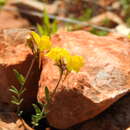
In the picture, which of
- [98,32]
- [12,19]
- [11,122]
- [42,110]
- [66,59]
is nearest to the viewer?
[66,59]

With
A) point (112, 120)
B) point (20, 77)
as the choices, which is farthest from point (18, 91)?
point (112, 120)

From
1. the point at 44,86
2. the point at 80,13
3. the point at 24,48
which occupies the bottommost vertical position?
the point at 80,13

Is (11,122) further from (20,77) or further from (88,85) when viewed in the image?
(88,85)

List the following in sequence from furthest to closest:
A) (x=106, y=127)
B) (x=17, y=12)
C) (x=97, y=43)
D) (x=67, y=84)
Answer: (x=17, y=12) → (x=97, y=43) → (x=106, y=127) → (x=67, y=84)

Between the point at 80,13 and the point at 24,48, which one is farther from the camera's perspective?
the point at 80,13

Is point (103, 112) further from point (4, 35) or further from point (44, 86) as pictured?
point (4, 35)

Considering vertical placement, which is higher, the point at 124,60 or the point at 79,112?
the point at 124,60

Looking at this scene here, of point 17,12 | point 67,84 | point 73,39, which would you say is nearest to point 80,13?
point 17,12
